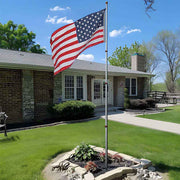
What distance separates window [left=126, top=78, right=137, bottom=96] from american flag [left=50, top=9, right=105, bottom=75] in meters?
10.8

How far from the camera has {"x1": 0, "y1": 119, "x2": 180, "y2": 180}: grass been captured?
330 cm

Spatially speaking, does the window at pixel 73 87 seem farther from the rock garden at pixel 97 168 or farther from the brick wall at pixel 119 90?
the rock garden at pixel 97 168

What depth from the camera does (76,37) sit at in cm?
368

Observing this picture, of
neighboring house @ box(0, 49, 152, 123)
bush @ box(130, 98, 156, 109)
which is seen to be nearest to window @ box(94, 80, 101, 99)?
neighboring house @ box(0, 49, 152, 123)

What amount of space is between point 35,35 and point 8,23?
4795 mm

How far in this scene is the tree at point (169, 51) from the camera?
100ft

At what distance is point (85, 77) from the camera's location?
1104 cm

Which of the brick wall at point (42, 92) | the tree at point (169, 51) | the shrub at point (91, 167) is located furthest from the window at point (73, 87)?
the tree at point (169, 51)

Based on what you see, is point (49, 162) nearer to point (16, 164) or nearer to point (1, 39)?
point (16, 164)

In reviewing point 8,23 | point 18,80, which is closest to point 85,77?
point 18,80

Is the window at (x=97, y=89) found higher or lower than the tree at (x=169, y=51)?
lower

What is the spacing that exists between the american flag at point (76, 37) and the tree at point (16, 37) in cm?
2686

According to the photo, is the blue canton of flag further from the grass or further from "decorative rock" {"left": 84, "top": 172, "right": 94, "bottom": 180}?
the grass

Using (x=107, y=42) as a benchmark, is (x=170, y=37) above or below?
above
